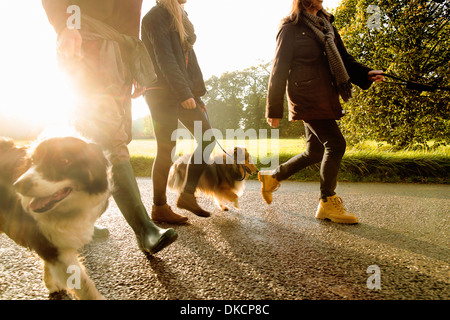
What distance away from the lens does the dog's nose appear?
4.26 ft

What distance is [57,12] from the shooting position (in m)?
1.69

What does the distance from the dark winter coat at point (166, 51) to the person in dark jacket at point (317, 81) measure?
106 centimetres

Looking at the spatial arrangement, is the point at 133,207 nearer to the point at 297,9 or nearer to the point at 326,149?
the point at 326,149

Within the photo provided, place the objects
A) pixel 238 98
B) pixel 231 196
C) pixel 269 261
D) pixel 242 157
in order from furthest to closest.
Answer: pixel 238 98, pixel 242 157, pixel 231 196, pixel 269 261

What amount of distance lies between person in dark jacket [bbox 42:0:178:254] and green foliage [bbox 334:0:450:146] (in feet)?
25.5

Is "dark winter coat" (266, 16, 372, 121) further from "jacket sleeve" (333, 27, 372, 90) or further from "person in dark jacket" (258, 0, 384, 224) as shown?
"jacket sleeve" (333, 27, 372, 90)

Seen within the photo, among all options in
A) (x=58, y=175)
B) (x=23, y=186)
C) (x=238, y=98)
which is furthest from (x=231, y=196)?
(x=238, y=98)

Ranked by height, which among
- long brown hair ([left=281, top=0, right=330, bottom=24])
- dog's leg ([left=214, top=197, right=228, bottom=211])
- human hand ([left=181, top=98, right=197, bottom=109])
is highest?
long brown hair ([left=281, top=0, right=330, bottom=24])

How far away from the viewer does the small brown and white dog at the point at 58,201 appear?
1.39m

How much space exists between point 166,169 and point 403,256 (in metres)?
2.39

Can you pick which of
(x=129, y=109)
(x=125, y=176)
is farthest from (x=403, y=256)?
(x=129, y=109)

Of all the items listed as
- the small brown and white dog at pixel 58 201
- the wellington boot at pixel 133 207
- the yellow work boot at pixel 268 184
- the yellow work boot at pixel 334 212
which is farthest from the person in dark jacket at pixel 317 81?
the small brown and white dog at pixel 58 201

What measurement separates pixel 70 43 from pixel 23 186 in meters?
0.89

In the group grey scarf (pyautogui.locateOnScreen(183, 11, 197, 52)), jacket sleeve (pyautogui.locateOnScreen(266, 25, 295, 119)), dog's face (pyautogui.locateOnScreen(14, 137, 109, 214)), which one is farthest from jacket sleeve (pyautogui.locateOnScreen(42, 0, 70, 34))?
jacket sleeve (pyautogui.locateOnScreen(266, 25, 295, 119))
